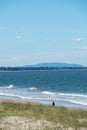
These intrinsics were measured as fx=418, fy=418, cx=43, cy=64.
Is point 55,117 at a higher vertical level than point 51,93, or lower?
higher

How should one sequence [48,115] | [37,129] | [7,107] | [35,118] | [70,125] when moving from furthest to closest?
1. [7,107]
2. [48,115]
3. [35,118]
4. [70,125]
5. [37,129]

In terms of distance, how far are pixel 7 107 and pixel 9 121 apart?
330 inches

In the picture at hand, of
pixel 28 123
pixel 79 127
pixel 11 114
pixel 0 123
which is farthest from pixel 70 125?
pixel 11 114

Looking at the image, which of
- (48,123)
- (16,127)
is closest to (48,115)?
(48,123)

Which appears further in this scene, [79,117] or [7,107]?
[7,107]

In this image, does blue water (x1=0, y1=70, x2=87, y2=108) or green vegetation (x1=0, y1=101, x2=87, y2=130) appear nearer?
green vegetation (x1=0, y1=101, x2=87, y2=130)

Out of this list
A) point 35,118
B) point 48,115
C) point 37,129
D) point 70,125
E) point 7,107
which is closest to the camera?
point 37,129

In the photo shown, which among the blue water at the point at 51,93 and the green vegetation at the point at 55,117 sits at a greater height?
the green vegetation at the point at 55,117

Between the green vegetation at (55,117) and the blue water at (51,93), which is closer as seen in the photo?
the green vegetation at (55,117)

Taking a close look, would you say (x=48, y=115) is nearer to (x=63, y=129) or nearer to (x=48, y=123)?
(x=48, y=123)

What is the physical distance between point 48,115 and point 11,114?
242 centimetres

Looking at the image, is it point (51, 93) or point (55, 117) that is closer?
point (55, 117)

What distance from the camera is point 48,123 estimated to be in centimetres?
2345

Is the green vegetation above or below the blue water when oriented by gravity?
above
